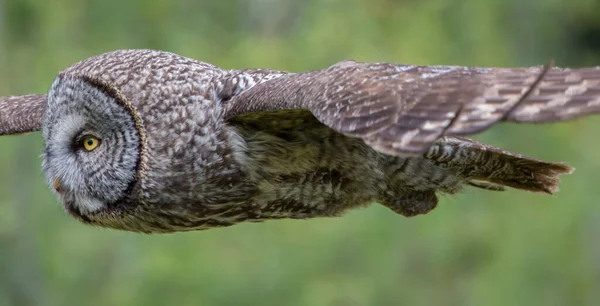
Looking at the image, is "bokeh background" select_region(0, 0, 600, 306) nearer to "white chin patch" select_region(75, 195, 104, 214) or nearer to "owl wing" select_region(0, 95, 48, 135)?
"owl wing" select_region(0, 95, 48, 135)

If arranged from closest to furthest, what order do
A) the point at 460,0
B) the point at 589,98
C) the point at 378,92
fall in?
the point at 589,98, the point at 378,92, the point at 460,0

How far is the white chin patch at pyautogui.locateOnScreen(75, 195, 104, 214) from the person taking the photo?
4227mm

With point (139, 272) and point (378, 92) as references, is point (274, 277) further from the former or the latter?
point (378, 92)

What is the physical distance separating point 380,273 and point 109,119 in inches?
127

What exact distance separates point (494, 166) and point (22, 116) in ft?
6.16

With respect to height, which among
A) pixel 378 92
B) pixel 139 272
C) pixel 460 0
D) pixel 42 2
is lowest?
pixel 139 272

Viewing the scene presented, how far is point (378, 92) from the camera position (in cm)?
344

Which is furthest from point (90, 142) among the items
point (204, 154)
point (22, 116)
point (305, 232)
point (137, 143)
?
point (305, 232)

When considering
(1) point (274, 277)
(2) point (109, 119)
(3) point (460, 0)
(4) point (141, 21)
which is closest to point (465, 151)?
(2) point (109, 119)

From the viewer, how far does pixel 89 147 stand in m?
4.22

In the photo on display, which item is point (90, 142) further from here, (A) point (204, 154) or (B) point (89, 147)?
(A) point (204, 154)

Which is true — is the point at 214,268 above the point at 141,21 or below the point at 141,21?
below

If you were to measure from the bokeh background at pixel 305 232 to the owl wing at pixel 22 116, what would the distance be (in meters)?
1.97

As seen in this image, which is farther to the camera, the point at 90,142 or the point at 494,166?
the point at 494,166
